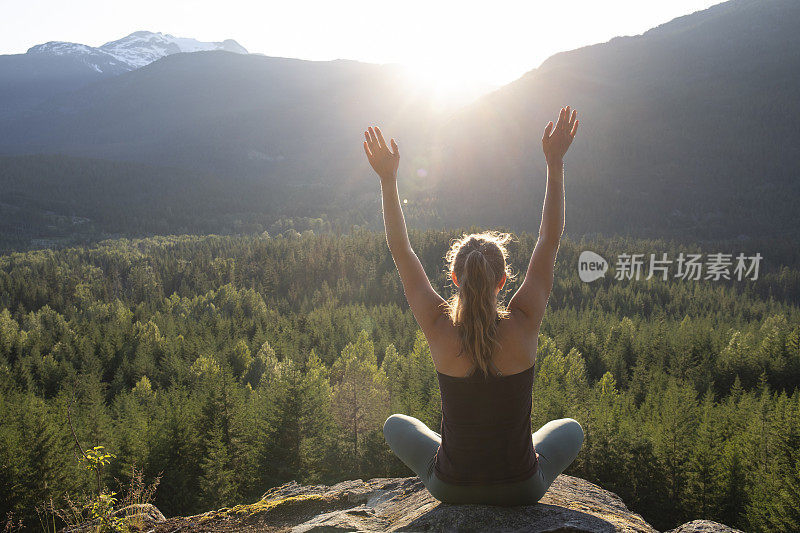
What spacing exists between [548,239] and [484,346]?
3.87 feet

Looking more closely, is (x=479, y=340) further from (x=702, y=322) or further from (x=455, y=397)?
(x=702, y=322)

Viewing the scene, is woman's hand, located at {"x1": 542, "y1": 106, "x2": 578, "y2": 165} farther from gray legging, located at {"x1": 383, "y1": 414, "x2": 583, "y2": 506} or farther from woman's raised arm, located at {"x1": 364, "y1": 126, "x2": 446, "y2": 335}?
gray legging, located at {"x1": 383, "y1": 414, "x2": 583, "y2": 506}

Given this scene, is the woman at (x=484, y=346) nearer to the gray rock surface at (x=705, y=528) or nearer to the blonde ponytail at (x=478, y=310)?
the blonde ponytail at (x=478, y=310)

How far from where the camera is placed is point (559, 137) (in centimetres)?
449

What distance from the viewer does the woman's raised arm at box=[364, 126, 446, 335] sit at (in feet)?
13.3

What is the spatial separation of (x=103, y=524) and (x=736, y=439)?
32.5 m

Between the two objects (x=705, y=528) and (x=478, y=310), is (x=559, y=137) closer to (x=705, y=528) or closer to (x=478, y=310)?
(x=478, y=310)

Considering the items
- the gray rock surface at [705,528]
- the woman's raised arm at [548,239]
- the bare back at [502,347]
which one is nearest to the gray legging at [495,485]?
the bare back at [502,347]

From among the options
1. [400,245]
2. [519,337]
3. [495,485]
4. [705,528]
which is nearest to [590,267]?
[705,528]

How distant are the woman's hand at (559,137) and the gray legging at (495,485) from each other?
109 inches

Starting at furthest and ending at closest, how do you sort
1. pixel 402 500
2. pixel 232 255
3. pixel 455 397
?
pixel 232 255 → pixel 402 500 → pixel 455 397

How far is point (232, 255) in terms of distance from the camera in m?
141

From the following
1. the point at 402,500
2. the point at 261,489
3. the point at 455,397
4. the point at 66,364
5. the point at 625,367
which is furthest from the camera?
the point at 625,367

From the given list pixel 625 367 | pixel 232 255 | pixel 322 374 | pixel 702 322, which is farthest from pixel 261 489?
pixel 232 255
